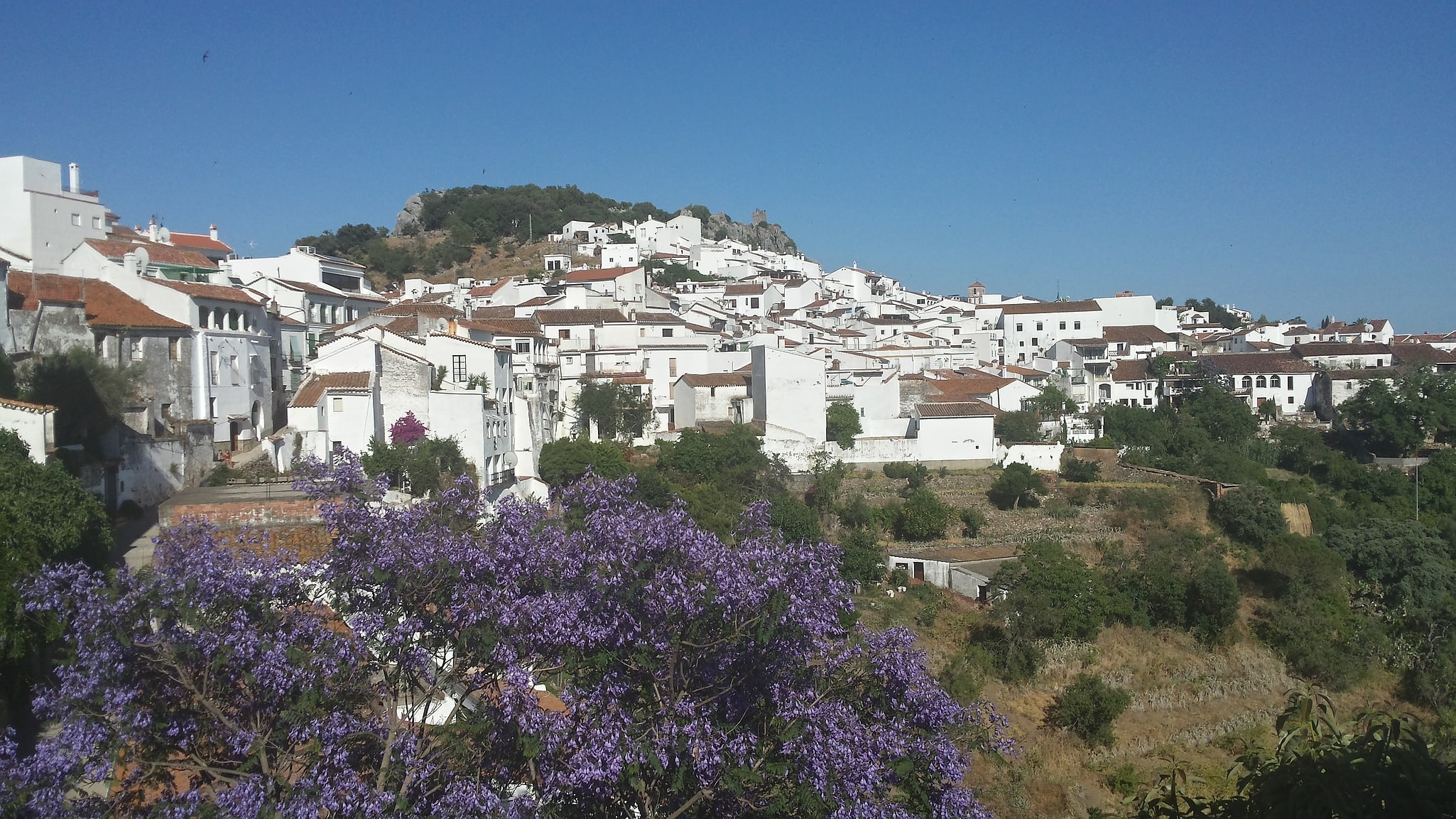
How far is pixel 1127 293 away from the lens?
6062 centimetres

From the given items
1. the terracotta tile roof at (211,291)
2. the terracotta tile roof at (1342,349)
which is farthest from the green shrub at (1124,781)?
the terracotta tile roof at (1342,349)

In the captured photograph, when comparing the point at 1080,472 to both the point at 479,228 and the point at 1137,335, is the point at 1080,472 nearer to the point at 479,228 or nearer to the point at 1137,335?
the point at 1137,335

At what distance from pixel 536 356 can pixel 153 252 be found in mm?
12042

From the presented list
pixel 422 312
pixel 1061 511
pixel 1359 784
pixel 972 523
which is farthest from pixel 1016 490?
pixel 1359 784

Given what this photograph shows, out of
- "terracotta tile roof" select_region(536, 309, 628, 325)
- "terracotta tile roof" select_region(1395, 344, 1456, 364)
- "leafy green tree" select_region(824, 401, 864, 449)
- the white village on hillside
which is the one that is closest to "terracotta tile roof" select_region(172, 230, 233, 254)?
the white village on hillside

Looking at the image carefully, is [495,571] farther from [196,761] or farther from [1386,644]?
[1386,644]

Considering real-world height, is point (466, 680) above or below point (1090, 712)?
above

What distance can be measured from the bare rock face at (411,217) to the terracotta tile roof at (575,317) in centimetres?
5797

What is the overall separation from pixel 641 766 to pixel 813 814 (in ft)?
5.22

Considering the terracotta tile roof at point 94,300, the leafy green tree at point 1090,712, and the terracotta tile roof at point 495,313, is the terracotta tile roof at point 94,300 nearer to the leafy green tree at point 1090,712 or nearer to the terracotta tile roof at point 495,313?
the terracotta tile roof at point 495,313

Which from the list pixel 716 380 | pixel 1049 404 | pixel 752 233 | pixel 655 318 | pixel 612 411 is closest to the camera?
pixel 612 411

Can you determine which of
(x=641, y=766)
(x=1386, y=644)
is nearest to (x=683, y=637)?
(x=641, y=766)

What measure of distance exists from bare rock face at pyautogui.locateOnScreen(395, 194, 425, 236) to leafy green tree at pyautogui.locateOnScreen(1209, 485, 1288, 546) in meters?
80.5

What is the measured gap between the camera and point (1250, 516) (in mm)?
29672
